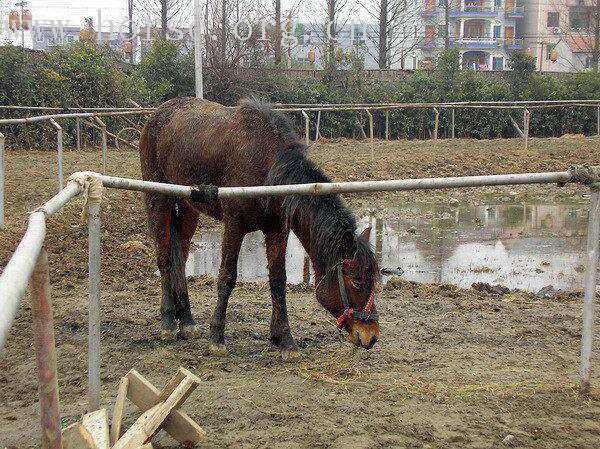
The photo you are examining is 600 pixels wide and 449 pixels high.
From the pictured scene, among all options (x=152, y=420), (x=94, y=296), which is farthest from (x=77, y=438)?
(x=94, y=296)

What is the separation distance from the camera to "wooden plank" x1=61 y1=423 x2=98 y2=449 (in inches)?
99.7

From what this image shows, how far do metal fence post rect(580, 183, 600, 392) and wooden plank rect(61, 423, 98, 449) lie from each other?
275 cm

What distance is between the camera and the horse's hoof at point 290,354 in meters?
4.77

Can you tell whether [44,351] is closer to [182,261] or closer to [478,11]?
[182,261]

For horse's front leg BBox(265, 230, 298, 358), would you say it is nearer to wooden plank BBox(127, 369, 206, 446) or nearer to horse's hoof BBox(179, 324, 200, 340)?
horse's hoof BBox(179, 324, 200, 340)

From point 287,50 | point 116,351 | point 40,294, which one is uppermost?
point 287,50

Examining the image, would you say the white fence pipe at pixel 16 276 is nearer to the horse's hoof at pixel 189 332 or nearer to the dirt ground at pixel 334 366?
the dirt ground at pixel 334 366

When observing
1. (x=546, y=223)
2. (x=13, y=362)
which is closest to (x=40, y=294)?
(x=13, y=362)

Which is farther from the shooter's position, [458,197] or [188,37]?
[188,37]

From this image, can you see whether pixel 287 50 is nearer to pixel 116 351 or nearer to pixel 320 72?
pixel 320 72

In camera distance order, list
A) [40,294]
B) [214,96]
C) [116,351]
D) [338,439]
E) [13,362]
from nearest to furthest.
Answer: [40,294] → [338,439] → [13,362] → [116,351] → [214,96]

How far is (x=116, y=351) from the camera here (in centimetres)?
489

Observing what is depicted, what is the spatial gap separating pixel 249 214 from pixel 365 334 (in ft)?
4.54

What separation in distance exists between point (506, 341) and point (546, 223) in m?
6.53
